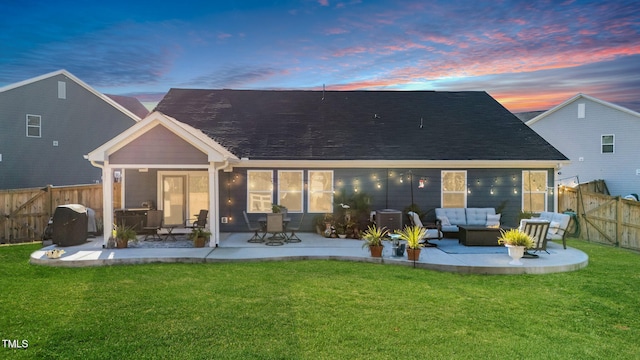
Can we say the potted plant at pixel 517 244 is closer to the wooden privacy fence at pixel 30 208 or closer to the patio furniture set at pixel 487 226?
the patio furniture set at pixel 487 226

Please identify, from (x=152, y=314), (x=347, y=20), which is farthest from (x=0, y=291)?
(x=347, y=20)

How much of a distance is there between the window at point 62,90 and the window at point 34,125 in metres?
1.30

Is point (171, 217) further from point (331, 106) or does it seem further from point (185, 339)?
point (185, 339)

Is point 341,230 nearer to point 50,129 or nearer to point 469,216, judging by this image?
point 469,216

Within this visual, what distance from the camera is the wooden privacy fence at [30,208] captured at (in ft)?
43.6

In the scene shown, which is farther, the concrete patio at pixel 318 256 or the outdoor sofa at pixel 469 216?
the outdoor sofa at pixel 469 216

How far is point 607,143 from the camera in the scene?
22.0m

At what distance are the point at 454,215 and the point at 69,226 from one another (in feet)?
35.8

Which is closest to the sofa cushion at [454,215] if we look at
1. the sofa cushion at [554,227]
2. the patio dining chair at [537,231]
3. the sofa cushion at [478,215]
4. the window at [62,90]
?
the sofa cushion at [478,215]

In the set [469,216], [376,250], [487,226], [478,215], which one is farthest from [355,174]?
[376,250]

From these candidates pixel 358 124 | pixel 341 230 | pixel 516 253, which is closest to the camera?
pixel 516 253

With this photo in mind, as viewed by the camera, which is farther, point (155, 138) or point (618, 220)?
point (618, 220)

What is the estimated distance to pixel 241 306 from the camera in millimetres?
6754

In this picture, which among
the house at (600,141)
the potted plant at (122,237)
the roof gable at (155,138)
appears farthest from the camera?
the house at (600,141)
